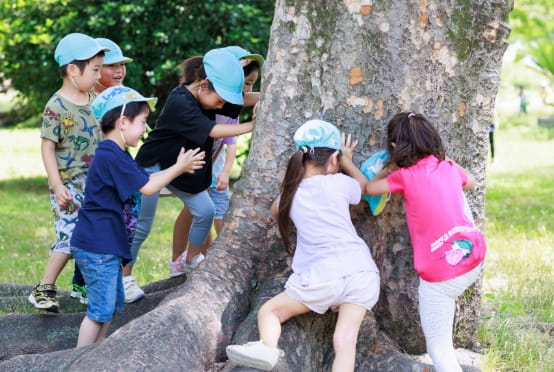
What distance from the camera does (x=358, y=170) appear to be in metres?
4.40

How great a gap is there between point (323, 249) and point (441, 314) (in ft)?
2.28

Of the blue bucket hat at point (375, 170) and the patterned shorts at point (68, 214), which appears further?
the patterned shorts at point (68, 214)

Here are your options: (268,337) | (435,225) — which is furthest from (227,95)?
(268,337)

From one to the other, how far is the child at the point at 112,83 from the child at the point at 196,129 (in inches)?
13.2

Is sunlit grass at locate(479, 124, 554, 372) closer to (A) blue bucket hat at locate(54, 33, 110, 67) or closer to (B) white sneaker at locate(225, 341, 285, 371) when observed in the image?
(B) white sneaker at locate(225, 341, 285, 371)

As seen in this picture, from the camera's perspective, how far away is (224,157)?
6.72 m

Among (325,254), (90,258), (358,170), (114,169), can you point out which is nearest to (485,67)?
(358,170)

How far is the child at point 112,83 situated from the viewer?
5438 mm

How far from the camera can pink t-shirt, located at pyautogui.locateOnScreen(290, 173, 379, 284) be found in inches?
162

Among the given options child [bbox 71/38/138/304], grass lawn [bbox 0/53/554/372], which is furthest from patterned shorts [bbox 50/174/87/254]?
grass lawn [bbox 0/53/554/372]

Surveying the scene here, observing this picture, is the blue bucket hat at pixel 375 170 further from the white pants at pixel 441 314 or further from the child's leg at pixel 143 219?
the child's leg at pixel 143 219

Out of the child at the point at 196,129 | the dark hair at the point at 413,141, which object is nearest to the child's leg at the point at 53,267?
the child at the point at 196,129

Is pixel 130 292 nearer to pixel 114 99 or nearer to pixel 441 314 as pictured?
pixel 114 99

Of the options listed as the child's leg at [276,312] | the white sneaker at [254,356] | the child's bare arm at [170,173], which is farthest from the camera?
the child's bare arm at [170,173]
